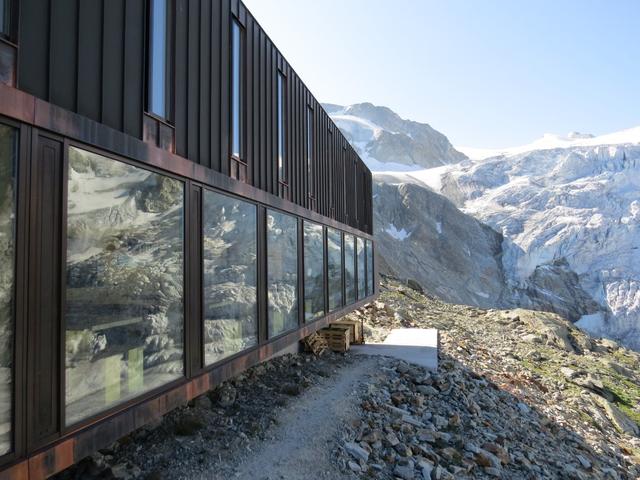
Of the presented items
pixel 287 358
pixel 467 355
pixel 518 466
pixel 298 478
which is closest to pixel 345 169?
pixel 287 358

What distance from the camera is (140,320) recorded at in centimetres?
478

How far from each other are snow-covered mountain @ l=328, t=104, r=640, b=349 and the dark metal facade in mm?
42367

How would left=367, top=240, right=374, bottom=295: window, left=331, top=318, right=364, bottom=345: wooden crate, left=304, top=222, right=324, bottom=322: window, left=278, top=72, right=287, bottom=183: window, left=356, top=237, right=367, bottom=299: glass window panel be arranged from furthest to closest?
left=367, top=240, right=374, bottom=295: window, left=356, top=237, right=367, bottom=299: glass window panel, left=331, top=318, right=364, bottom=345: wooden crate, left=304, top=222, right=324, bottom=322: window, left=278, top=72, right=287, bottom=183: window

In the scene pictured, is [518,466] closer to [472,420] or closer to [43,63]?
[472,420]

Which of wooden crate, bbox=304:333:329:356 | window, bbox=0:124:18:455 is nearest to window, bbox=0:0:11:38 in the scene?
window, bbox=0:124:18:455

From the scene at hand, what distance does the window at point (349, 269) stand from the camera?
14.0 m

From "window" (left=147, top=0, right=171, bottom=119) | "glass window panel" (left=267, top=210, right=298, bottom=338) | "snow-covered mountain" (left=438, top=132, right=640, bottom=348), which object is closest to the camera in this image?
"window" (left=147, top=0, right=171, bottom=119)

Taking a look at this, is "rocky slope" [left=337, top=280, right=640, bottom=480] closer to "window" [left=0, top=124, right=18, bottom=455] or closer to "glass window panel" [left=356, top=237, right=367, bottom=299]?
"glass window panel" [left=356, top=237, right=367, bottom=299]

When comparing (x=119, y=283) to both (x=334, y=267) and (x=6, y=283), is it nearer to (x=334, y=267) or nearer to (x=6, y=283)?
(x=6, y=283)

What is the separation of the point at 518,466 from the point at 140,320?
27.1 feet

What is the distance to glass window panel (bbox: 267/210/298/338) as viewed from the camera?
833cm

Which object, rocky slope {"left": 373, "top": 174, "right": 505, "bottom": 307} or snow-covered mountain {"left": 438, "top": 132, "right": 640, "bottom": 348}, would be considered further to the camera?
snow-covered mountain {"left": 438, "top": 132, "right": 640, "bottom": 348}

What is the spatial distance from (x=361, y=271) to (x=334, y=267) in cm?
354

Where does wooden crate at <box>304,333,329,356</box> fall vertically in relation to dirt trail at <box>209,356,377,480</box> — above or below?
above
